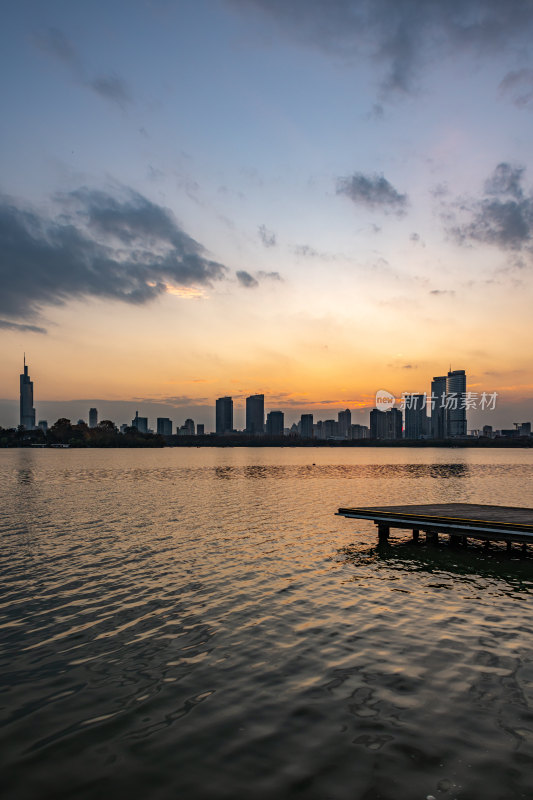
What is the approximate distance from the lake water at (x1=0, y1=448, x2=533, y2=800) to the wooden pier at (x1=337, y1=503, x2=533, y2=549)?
1550 millimetres

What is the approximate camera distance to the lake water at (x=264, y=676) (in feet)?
26.4

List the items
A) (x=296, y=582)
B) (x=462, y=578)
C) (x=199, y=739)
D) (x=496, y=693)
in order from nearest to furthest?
(x=199, y=739) < (x=496, y=693) < (x=296, y=582) < (x=462, y=578)

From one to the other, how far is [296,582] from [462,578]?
7.29 meters

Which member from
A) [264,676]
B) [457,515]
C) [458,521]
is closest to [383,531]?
[457,515]

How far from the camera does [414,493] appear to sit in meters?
59.2

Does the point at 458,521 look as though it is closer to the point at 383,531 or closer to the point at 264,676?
the point at 383,531

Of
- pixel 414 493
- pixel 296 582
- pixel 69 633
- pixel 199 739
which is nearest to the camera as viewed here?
pixel 199 739

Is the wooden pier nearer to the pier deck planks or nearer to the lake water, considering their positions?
the pier deck planks

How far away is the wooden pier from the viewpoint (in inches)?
963

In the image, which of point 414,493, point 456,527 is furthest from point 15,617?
point 414,493

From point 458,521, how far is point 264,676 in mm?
18238

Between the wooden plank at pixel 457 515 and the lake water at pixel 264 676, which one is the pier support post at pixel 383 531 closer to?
the wooden plank at pixel 457 515

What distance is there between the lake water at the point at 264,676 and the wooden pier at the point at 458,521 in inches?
61.0

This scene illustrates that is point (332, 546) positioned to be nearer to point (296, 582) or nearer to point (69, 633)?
point (296, 582)
